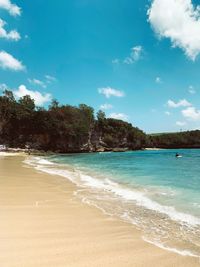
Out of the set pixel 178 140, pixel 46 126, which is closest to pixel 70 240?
pixel 46 126

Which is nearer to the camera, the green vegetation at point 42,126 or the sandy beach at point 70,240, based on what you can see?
the sandy beach at point 70,240

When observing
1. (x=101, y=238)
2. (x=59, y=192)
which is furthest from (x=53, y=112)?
(x=101, y=238)

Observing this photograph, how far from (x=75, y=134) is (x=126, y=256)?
9659 centimetres

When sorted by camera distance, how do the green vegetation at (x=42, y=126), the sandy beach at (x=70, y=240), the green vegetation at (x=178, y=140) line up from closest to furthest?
1. the sandy beach at (x=70, y=240)
2. the green vegetation at (x=42, y=126)
3. the green vegetation at (x=178, y=140)

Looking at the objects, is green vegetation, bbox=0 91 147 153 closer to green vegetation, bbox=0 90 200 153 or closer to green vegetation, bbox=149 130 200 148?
green vegetation, bbox=0 90 200 153

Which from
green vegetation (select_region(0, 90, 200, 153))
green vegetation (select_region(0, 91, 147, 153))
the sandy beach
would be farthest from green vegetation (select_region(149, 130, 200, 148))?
the sandy beach

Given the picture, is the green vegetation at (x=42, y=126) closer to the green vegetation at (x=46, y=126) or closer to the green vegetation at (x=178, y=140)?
the green vegetation at (x=46, y=126)

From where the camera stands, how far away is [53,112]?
3907 inches

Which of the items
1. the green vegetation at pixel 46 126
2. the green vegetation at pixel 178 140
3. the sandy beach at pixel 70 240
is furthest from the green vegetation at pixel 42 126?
the sandy beach at pixel 70 240

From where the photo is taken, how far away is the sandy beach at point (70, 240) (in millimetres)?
4750

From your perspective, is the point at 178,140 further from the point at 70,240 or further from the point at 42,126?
the point at 70,240

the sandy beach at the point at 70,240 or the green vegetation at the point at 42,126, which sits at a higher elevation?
the green vegetation at the point at 42,126

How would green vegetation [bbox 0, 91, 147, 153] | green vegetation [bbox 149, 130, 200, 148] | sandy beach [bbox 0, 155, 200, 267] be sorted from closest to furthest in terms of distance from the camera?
sandy beach [bbox 0, 155, 200, 267] < green vegetation [bbox 0, 91, 147, 153] < green vegetation [bbox 149, 130, 200, 148]

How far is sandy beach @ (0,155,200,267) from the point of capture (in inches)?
187
